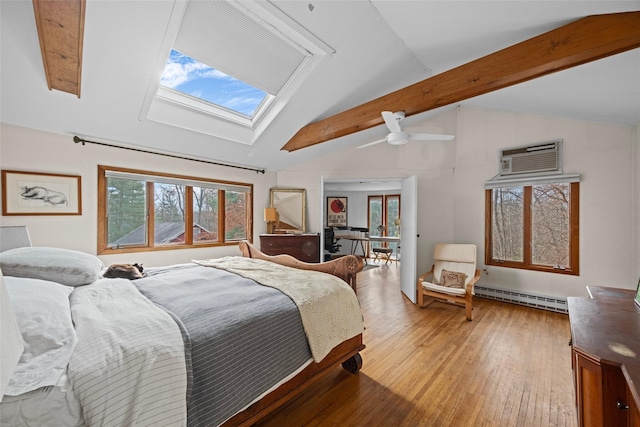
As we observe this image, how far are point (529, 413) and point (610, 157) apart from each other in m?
3.36

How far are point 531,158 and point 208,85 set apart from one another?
443cm

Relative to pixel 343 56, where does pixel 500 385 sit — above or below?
below

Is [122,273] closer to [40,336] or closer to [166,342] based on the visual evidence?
[40,336]

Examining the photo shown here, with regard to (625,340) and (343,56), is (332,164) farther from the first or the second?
(625,340)

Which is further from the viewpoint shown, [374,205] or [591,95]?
[374,205]

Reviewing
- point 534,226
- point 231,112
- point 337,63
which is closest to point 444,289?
point 534,226

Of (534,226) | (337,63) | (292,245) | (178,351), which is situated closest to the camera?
(178,351)

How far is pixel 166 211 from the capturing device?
3.63 m

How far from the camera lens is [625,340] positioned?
48.8 inches

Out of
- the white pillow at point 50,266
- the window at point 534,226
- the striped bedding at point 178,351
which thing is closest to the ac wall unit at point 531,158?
the window at point 534,226

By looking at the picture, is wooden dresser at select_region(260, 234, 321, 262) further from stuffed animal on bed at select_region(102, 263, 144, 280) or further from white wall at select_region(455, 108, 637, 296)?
white wall at select_region(455, 108, 637, 296)

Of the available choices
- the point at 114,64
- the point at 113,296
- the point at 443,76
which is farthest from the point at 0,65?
the point at 443,76

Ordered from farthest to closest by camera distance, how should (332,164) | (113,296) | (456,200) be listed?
(332,164) < (456,200) < (113,296)

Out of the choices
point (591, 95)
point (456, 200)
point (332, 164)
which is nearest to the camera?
point (591, 95)
